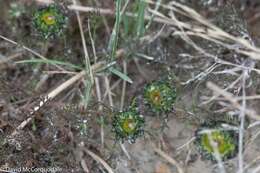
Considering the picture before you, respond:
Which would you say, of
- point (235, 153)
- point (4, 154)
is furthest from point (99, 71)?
point (235, 153)

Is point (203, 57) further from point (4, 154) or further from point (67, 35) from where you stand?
point (4, 154)

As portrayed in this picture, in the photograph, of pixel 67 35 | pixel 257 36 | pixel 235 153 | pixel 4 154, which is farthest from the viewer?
pixel 67 35

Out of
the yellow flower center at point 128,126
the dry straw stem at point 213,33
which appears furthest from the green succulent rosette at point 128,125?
the dry straw stem at point 213,33

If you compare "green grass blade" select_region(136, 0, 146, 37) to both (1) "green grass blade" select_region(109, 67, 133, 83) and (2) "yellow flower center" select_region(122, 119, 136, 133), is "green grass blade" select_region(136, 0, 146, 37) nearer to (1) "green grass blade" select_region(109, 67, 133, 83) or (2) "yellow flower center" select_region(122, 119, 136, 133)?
(1) "green grass blade" select_region(109, 67, 133, 83)

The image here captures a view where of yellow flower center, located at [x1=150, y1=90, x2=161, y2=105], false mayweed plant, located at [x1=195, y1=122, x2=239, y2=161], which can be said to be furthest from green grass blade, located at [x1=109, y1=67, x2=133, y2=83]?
false mayweed plant, located at [x1=195, y1=122, x2=239, y2=161]

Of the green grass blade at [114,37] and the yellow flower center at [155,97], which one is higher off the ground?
the green grass blade at [114,37]

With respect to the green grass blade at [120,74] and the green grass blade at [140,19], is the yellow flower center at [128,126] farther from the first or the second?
the green grass blade at [140,19]

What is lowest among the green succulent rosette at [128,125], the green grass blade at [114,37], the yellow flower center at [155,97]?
the green succulent rosette at [128,125]
